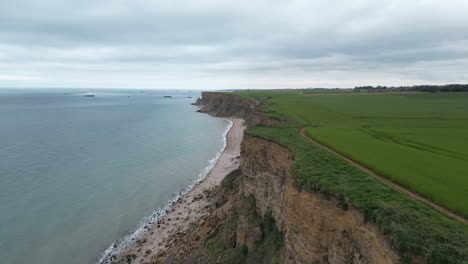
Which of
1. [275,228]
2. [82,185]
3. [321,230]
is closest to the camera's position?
[321,230]

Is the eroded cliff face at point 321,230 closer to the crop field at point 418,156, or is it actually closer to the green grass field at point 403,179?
the green grass field at point 403,179

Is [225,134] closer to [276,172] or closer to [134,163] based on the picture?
[134,163]

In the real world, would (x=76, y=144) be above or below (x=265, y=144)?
below

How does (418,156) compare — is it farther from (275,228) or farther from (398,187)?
(275,228)

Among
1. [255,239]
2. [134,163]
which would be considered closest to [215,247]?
[255,239]

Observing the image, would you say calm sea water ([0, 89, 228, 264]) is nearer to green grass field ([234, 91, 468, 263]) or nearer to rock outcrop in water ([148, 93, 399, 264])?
rock outcrop in water ([148, 93, 399, 264])

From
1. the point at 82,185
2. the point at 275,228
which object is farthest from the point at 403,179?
the point at 82,185
